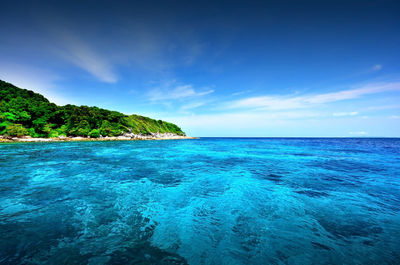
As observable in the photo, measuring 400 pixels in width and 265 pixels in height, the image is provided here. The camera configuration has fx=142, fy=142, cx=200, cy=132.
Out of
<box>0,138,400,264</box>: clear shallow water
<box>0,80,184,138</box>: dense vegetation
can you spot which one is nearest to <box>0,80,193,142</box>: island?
<box>0,80,184,138</box>: dense vegetation

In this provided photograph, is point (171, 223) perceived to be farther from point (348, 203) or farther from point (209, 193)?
point (348, 203)

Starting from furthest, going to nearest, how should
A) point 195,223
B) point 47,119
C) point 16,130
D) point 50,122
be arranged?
point 50,122, point 47,119, point 16,130, point 195,223

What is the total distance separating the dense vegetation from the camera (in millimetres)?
44125

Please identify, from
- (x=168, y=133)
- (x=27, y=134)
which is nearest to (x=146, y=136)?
(x=168, y=133)

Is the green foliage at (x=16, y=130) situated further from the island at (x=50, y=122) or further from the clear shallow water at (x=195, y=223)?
the clear shallow water at (x=195, y=223)

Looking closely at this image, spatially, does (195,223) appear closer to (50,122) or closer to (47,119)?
(47,119)

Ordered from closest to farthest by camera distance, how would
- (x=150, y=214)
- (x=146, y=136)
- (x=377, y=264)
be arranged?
(x=377, y=264) < (x=150, y=214) < (x=146, y=136)

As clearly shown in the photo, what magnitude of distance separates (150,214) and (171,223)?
1154 millimetres

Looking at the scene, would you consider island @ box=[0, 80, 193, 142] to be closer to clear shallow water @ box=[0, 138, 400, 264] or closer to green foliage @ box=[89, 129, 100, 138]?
green foliage @ box=[89, 129, 100, 138]

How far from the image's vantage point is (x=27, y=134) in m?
44.3

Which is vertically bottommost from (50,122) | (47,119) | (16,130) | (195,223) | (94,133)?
(195,223)

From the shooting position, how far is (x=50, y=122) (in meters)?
56.3

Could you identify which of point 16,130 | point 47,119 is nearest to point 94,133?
point 47,119

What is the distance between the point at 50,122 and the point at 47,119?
98.9 inches
